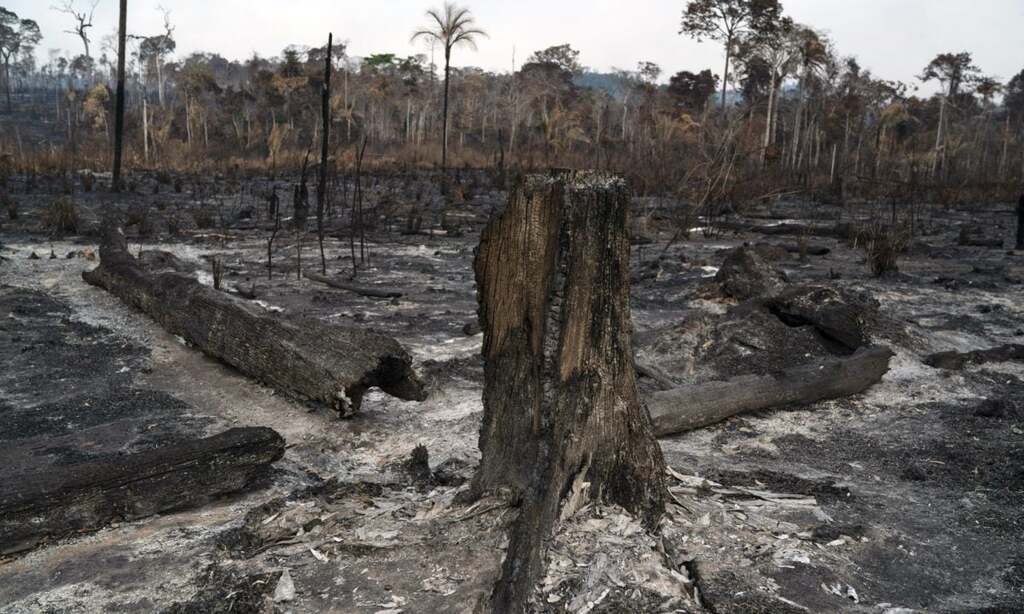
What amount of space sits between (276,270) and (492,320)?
7.12m

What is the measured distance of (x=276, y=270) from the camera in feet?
31.3

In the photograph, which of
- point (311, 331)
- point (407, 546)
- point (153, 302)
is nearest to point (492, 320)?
point (407, 546)

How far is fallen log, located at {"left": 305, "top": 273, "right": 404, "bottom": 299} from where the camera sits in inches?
318

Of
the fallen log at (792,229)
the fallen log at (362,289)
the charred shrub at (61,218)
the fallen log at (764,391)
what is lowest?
the fallen log at (764,391)

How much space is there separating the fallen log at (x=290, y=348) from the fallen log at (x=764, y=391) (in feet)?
4.83

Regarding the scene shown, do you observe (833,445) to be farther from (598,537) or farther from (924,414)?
(598,537)

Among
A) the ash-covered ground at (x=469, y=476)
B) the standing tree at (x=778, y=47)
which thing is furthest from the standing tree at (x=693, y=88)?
the ash-covered ground at (x=469, y=476)

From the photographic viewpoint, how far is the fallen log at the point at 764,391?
439 cm

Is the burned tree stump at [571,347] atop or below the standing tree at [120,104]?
below

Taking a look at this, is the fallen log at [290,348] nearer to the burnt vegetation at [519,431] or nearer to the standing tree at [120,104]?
the burnt vegetation at [519,431]

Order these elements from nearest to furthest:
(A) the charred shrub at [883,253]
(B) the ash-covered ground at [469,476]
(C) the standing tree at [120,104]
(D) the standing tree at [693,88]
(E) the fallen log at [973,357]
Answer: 1. (B) the ash-covered ground at [469,476]
2. (E) the fallen log at [973,357]
3. (A) the charred shrub at [883,253]
4. (C) the standing tree at [120,104]
5. (D) the standing tree at [693,88]

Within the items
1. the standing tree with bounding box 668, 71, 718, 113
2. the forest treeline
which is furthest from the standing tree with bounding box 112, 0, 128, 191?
the standing tree with bounding box 668, 71, 718, 113

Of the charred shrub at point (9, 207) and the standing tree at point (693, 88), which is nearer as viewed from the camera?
the charred shrub at point (9, 207)

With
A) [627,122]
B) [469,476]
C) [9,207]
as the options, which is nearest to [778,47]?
[627,122]
